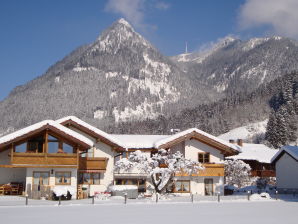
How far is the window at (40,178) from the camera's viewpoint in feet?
102

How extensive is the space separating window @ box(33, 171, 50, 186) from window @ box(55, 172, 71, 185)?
2.49 ft

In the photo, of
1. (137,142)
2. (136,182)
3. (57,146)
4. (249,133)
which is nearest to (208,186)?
(136,182)

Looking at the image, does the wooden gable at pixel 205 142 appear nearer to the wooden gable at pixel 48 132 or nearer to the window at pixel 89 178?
the window at pixel 89 178

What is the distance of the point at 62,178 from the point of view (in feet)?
104

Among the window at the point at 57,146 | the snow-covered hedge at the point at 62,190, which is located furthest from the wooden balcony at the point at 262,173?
the snow-covered hedge at the point at 62,190

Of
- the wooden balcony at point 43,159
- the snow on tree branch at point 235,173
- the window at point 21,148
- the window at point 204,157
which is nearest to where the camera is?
the wooden balcony at point 43,159

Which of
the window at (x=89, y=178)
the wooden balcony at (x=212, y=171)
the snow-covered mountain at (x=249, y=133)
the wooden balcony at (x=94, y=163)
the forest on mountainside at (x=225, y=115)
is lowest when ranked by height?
the window at (x=89, y=178)

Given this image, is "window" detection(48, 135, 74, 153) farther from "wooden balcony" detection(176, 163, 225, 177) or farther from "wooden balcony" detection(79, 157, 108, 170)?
"wooden balcony" detection(176, 163, 225, 177)

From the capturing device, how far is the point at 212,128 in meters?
144

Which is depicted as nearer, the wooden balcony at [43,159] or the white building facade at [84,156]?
the wooden balcony at [43,159]

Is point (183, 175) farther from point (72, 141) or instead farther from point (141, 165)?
point (72, 141)

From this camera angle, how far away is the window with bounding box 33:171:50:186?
3098 centimetres

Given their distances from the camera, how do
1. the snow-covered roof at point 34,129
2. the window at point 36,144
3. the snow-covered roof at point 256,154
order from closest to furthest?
1. the snow-covered roof at point 34,129
2. the window at point 36,144
3. the snow-covered roof at point 256,154

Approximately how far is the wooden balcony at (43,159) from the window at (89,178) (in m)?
4.02
